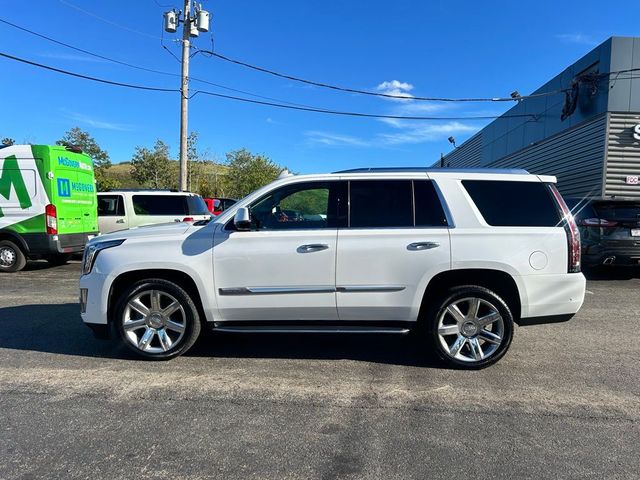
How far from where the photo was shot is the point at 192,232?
15.5ft

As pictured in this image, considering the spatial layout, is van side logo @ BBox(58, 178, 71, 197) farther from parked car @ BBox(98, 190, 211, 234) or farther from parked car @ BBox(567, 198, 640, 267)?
parked car @ BBox(567, 198, 640, 267)

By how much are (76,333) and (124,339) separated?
4.75ft

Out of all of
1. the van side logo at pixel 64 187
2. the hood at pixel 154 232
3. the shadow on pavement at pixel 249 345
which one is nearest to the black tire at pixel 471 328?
the shadow on pavement at pixel 249 345

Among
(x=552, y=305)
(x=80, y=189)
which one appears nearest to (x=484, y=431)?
(x=552, y=305)

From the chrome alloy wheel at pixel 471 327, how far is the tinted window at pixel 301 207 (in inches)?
53.6

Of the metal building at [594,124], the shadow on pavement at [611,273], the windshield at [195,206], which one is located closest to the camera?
the shadow on pavement at [611,273]

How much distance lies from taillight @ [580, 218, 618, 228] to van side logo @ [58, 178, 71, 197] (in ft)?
35.7

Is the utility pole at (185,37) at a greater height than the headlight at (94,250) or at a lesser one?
greater

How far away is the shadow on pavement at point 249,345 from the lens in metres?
5.00

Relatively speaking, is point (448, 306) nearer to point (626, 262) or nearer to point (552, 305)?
point (552, 305)

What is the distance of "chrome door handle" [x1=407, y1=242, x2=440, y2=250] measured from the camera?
4520 mm

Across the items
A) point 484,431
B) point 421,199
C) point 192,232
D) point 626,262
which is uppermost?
point 421,199

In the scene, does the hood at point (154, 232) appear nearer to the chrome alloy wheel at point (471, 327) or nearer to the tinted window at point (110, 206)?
the chrome alloy wheel at point (471, 327)

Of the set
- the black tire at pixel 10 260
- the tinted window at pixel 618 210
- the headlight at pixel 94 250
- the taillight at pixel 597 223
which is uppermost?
the tinted window at pixel 618 210
